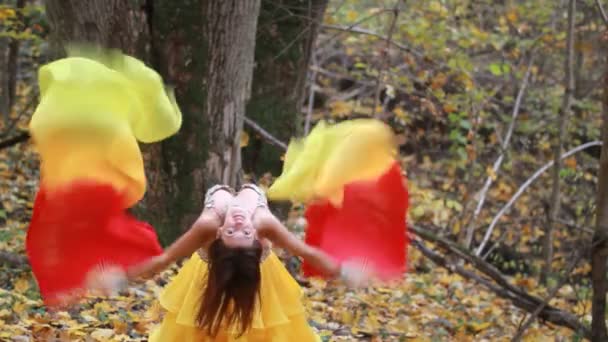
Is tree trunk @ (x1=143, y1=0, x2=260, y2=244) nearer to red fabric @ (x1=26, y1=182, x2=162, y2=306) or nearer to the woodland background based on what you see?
the woodland background

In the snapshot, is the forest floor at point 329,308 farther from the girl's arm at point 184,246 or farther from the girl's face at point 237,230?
the girl's face at point 237,230

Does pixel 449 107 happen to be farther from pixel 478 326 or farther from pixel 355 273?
pixel 355 273

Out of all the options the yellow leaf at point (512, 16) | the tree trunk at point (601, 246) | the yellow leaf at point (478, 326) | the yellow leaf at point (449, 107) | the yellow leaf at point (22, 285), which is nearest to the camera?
the tree trunk at point (601, 246)

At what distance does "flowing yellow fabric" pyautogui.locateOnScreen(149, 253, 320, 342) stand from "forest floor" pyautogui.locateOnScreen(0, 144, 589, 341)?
1.29m

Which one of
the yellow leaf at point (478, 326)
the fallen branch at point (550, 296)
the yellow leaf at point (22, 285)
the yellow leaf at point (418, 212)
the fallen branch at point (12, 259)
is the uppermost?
the fallen branch at point (550, 296)

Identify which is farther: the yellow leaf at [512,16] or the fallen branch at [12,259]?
the yellow leaf at [512,16]

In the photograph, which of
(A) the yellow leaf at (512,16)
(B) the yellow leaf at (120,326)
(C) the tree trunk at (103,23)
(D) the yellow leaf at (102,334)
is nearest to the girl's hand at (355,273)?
(D) the yellow leaf at (102,334)

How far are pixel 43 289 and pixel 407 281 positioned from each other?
237 inches

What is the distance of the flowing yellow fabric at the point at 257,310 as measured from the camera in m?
3.74

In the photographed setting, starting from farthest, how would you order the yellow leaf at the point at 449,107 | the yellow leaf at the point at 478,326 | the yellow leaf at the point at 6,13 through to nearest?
the yellow leaf at the point at 449,107, the yellow leaf at the point at 6,13, the yellow leaf at the point at 478,326

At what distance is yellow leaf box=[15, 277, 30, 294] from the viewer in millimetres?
5898

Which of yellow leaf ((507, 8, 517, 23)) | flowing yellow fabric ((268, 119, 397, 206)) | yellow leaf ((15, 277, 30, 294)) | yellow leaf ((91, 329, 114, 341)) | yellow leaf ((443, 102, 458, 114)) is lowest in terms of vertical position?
yellow leaf ((15, 277, 30, 294))

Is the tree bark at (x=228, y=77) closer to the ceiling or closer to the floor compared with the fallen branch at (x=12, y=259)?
closer to the ceiling

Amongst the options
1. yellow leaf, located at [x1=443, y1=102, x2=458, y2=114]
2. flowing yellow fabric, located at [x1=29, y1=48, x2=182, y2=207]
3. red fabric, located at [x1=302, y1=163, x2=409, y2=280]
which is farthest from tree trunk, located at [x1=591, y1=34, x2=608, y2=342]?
yellow leaf, located at [x1=443, y1=102, x2=458, y2=114]
